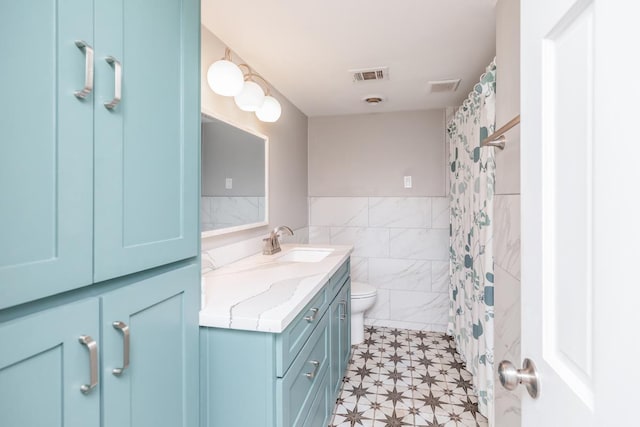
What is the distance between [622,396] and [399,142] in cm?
305

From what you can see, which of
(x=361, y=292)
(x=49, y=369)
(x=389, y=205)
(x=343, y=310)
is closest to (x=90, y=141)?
(x=49, y=369)

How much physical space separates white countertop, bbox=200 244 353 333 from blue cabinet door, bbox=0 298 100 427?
1.41 feet

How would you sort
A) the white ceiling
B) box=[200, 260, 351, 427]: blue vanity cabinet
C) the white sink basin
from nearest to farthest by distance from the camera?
box=[200, 260, 351, 427]: blue vanity cabinet < the white ceiling < the white sink basin

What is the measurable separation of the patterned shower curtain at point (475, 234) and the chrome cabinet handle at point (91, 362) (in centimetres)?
171

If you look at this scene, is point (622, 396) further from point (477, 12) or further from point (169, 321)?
point (477, 12)

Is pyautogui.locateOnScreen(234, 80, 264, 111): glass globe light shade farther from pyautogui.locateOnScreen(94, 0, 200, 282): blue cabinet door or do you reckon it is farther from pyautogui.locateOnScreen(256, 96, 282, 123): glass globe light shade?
pyautogui.locateOnScreen(94, 0, 200, 282): blue cabinet door

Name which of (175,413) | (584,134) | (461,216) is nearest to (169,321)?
(175,413)

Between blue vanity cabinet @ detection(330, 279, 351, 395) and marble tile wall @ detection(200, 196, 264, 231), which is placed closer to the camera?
marble tile wall @ detection(200, 196, 264, 231)

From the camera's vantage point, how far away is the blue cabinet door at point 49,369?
0.54 meters

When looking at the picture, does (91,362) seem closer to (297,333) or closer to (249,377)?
(249,377)

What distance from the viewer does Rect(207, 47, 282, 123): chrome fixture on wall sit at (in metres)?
1.62

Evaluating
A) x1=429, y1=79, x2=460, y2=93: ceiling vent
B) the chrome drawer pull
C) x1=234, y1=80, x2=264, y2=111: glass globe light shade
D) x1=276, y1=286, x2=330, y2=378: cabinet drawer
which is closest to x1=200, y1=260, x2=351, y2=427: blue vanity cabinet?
x1=276, y1=286, x2=330, y2=378: cabinet drawer

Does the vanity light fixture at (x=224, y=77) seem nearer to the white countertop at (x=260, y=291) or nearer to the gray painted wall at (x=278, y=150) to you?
the gray painted wall at (x=278, y=150)

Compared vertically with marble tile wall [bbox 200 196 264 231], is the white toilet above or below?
below
